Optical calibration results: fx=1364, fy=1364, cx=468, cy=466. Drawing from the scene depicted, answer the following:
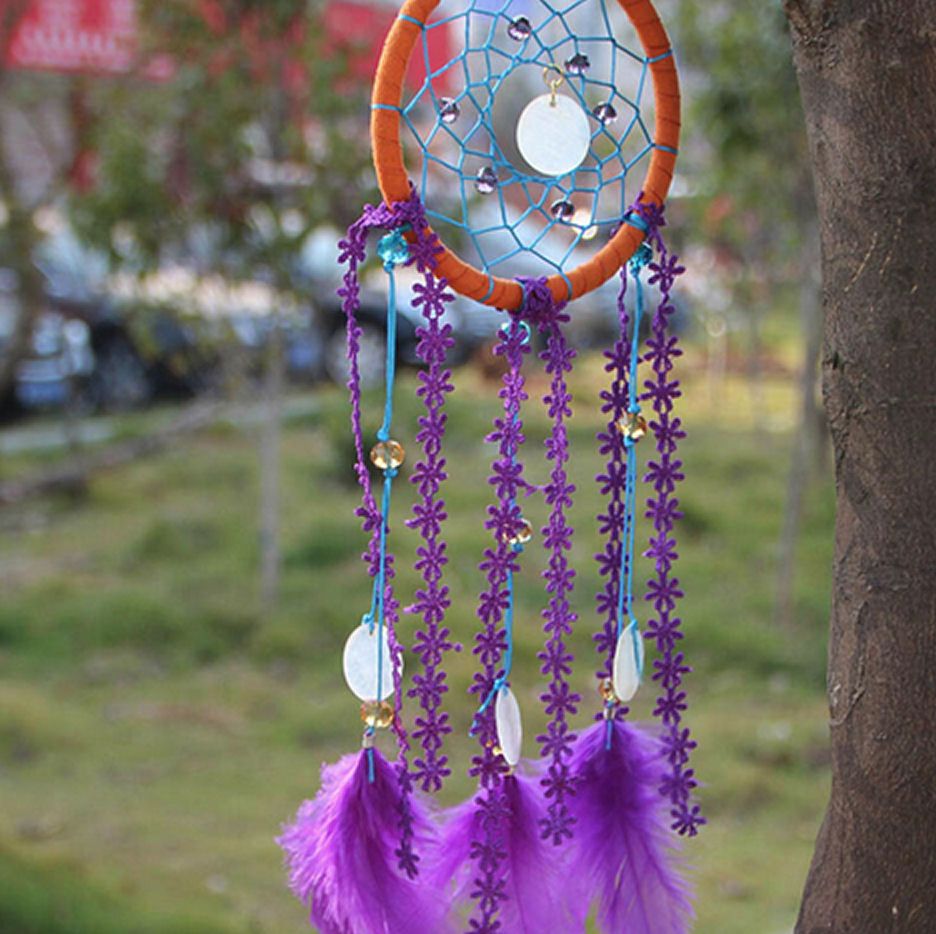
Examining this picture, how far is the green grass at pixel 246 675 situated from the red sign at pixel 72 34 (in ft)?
7.90

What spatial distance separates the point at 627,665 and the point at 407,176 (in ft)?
2.08

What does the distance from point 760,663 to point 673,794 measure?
157 inches

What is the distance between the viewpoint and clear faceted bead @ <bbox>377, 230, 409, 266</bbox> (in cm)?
149

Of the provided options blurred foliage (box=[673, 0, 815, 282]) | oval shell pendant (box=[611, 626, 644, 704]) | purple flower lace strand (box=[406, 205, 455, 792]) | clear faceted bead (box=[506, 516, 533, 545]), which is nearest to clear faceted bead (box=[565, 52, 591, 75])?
purple flower lace strand (box=[406, 205, 455, 792])

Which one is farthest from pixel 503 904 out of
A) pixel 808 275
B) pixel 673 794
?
pixel 808 275

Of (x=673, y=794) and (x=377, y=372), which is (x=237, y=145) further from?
(x=673, y=794)

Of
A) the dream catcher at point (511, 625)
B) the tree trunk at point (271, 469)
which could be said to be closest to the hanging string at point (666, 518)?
the dream catcher at point (511, 625)

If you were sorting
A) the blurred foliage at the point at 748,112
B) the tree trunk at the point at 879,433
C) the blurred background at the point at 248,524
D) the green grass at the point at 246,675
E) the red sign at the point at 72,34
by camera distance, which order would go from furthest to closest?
the red sign at the point at 72,34 < the blurred foliage at the point at 748,112 < the blurred background at the point at 248,524 < the green grass at the point at 246,675 < the tree trunk at the point at 879,433

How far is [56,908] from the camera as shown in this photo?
309 centimetres

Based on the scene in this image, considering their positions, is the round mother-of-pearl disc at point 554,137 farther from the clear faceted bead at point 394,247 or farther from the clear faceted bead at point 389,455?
the clear faceted bead at point 389,455

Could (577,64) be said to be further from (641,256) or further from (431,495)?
(431,495)

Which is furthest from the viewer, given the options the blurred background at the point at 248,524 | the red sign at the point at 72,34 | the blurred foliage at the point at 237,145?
the red sign at the point at 72,34

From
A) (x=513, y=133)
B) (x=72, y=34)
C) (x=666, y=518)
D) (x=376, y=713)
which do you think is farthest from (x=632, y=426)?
(x=72, y=34)

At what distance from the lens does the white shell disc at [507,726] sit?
5.12ft
